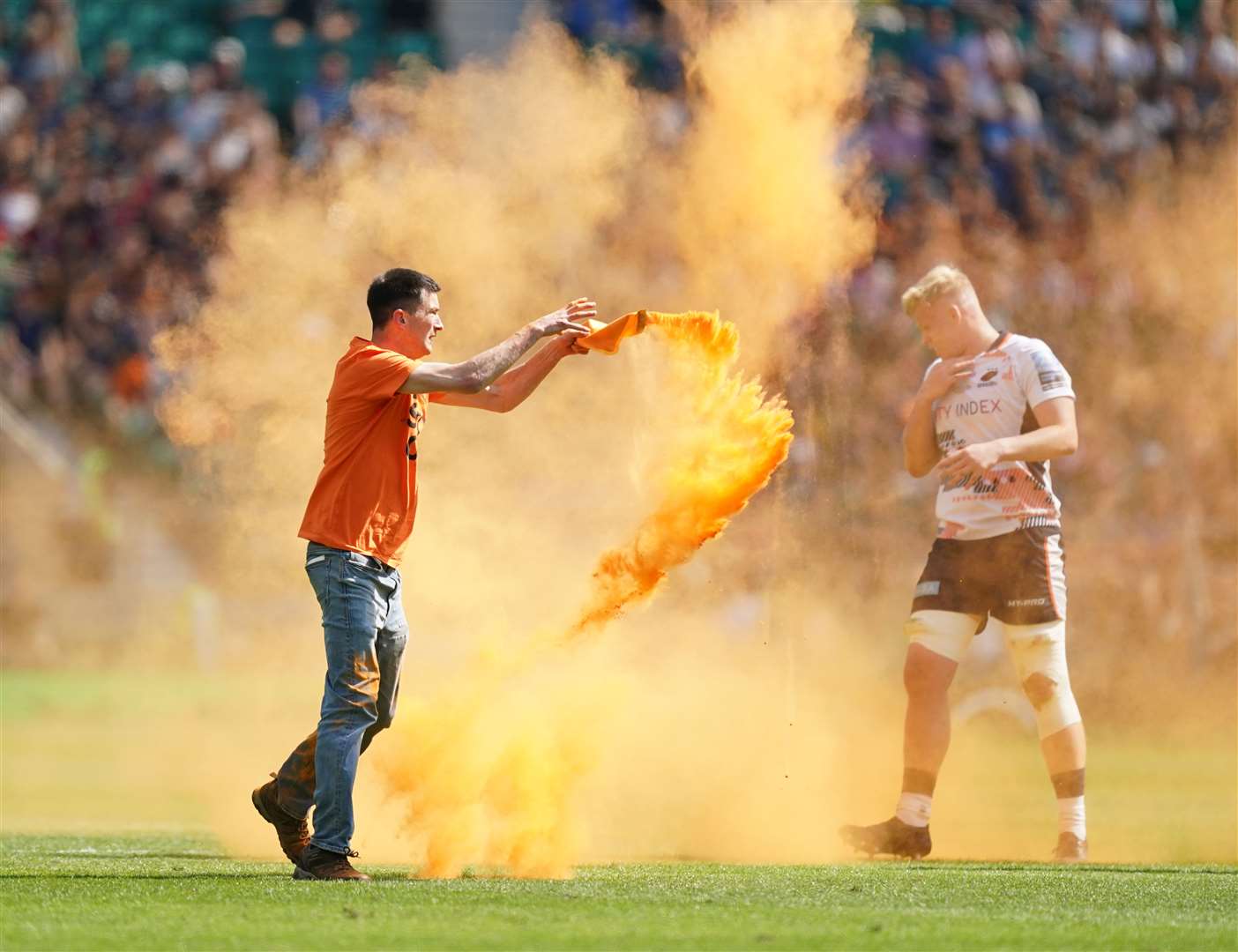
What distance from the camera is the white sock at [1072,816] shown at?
7.86 m

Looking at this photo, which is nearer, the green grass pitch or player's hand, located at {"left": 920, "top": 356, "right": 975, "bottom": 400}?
the green grass pitch

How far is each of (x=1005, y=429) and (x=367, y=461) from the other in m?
3.08

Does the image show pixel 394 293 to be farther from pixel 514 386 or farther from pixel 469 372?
pixel 514 386

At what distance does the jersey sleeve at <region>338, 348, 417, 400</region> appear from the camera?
623 centimetres

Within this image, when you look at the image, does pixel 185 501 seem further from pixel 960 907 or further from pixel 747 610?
pixel 960 907

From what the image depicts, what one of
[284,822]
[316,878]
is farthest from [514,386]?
[316,878]

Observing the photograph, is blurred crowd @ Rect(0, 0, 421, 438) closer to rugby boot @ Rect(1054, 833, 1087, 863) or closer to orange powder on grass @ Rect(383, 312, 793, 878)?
orange powder on grass @ Rect(383, 312, 793, 878)

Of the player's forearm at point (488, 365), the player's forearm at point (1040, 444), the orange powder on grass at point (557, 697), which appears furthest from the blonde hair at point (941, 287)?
the player's forearm at point (488, 365)

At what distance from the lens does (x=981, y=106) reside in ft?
55.5

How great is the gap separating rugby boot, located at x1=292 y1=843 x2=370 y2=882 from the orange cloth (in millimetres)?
1930

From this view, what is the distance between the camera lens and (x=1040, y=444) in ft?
25.5

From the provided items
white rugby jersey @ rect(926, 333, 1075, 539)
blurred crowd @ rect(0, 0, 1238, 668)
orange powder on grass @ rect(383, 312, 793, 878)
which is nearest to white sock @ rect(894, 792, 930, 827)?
white rugby jersey @ rect(926, 333, 1075, 539)

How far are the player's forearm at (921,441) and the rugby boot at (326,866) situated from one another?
3.31 metres

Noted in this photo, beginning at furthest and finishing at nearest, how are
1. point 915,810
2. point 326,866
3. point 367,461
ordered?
point 915,810
point 367,461
point 326,866
